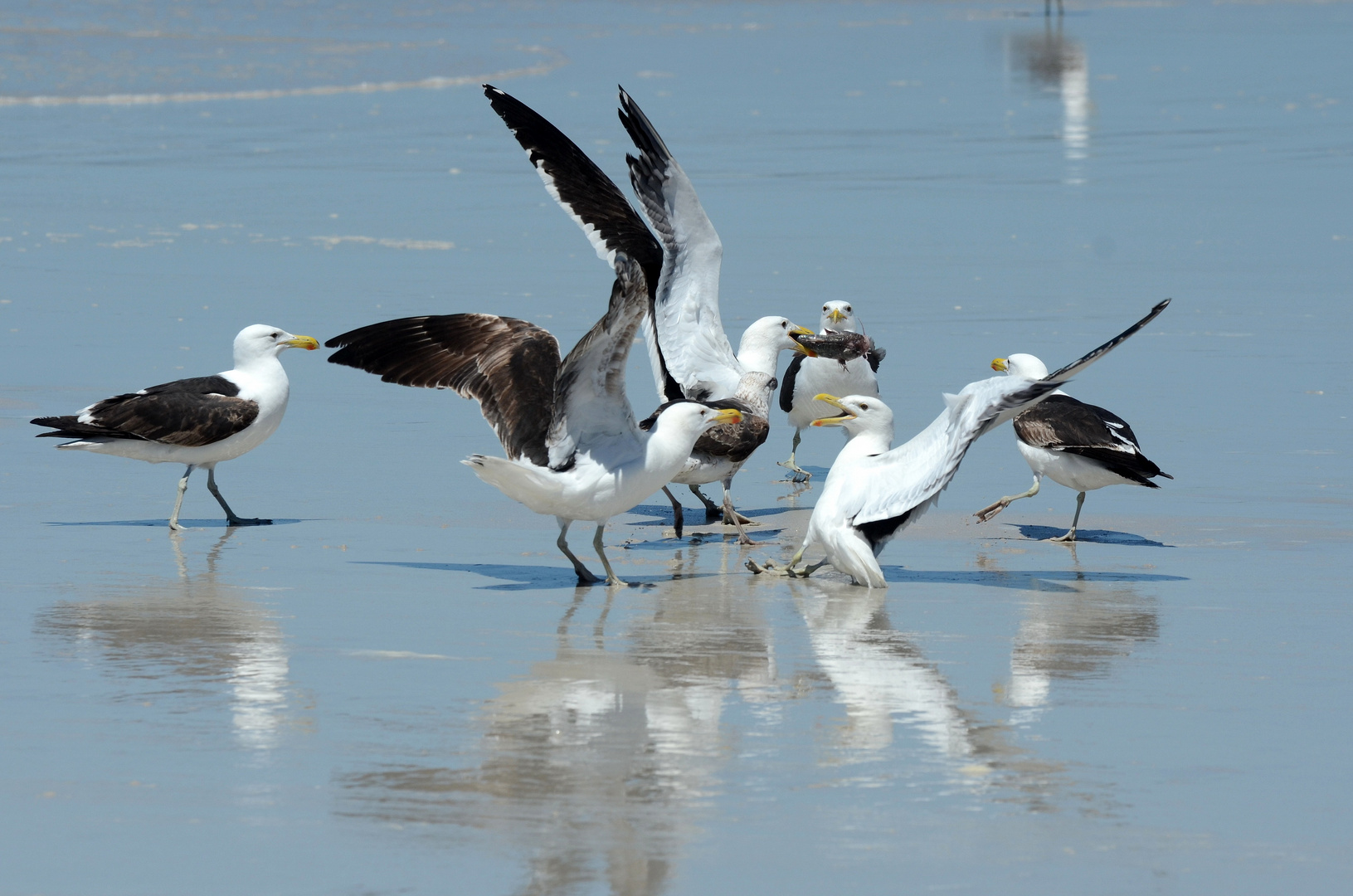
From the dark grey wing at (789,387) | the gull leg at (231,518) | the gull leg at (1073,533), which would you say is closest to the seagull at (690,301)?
the dark grey wing at (789,387)

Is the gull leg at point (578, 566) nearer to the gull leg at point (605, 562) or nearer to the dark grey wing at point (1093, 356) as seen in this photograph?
the gull leg at point (605, 562)

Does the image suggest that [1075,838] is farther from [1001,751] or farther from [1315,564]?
[1315,564]

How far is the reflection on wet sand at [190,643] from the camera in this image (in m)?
5.88

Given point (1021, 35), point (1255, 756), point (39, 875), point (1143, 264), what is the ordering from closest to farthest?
1. point (39, 875)
2. point (1255, 756)
3. point (1143, 264)
4. point (1021, 35)

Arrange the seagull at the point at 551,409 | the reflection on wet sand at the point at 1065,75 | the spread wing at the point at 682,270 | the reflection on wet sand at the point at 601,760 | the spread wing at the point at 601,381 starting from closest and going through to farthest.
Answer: the reflection on wet sand at the point at 601,760 < the spread wing at the point at 601,381 < the seagull at the point at 551,409 < the spread wing at the point at 682,270 < the reflection on wet sand at the point at 1065,75

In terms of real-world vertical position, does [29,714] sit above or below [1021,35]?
below

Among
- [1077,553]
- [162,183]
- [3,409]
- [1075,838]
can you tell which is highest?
[162,183]

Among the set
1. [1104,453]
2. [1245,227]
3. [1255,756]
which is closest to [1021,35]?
[1245,227]

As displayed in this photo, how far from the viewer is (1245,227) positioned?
674 inches

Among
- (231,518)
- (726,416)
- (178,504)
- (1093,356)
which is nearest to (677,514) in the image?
(726,416)

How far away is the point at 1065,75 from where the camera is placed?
106ft

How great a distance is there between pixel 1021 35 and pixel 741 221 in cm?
2815

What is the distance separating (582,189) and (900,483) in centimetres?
239

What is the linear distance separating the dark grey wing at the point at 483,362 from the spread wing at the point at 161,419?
3.02ft
